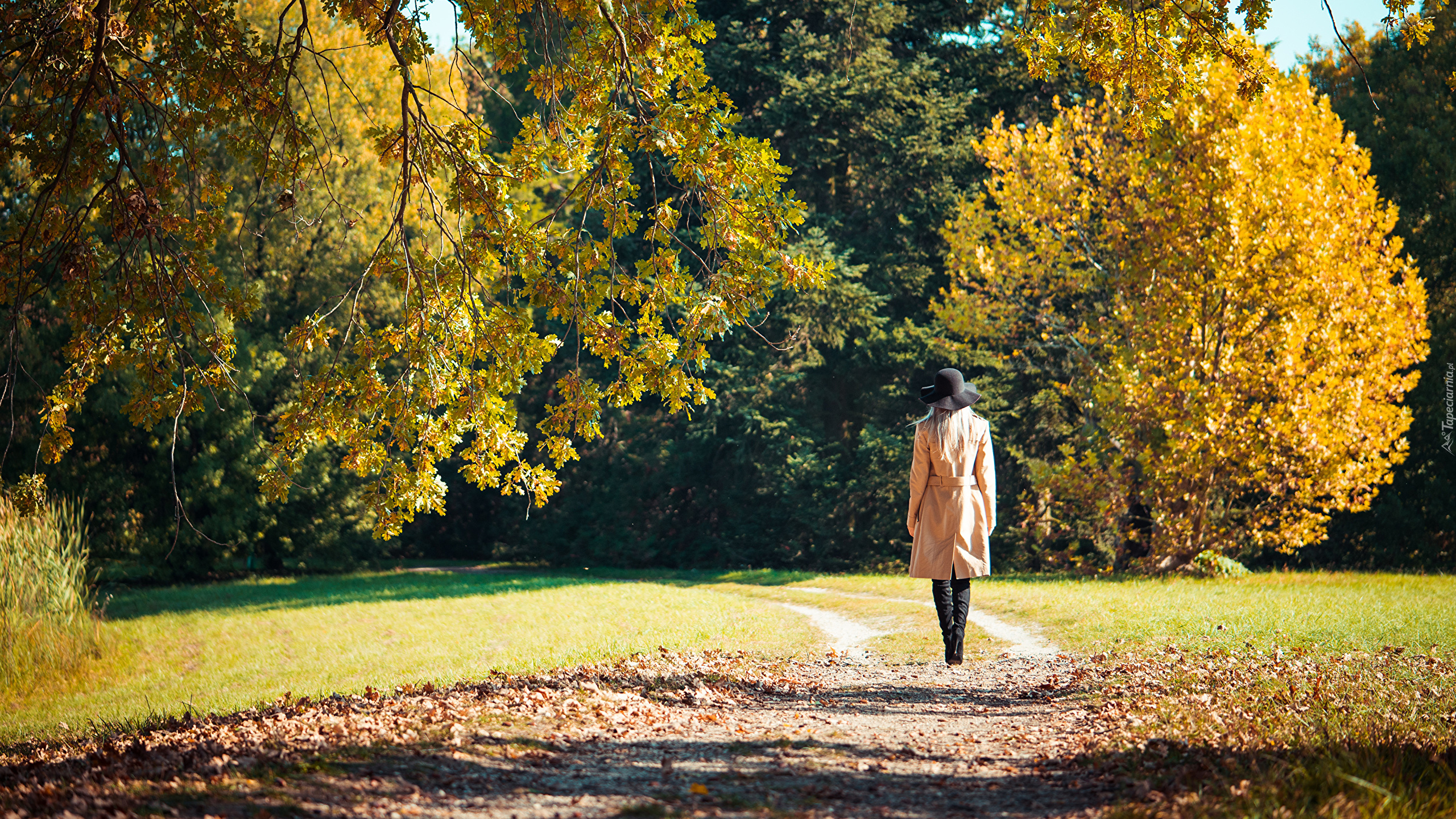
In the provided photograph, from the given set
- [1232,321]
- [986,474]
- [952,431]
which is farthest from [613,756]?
[1232,321]

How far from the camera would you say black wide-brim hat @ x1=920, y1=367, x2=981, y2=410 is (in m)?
7.70

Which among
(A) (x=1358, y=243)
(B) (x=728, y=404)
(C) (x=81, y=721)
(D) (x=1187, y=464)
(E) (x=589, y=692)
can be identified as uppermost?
(A) (x=1358, y=243)

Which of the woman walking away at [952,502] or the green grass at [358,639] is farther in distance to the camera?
the green grass at [358,639]

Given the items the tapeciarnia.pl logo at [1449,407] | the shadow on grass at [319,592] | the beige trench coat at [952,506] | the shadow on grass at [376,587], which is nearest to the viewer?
the beige trench coat at [952,506]

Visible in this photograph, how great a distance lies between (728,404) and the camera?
21.9 meters

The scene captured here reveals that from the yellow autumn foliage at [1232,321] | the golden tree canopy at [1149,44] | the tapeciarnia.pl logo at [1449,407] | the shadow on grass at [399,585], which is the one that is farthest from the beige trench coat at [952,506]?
the tapeciarnia.pl logo at [1449,407]

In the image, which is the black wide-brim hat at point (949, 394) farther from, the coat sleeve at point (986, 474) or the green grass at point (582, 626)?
the green grass at point (582, 626)

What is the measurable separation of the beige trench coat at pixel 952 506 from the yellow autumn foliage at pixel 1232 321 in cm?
849

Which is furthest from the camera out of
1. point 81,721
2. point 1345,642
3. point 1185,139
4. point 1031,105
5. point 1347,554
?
point 1031,105

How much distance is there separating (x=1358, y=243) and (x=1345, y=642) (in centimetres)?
1022

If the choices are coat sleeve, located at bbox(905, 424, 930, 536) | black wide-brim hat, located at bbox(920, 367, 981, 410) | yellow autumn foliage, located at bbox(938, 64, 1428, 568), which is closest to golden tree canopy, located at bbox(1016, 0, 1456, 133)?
black wide-brim hat, located at bbox(920, 367, 981, 410)

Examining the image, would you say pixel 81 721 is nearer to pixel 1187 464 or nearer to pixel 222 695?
pixel 222 695

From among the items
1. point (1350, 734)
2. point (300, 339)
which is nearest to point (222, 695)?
point (300, 339)

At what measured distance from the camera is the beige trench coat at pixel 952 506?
7551mm
